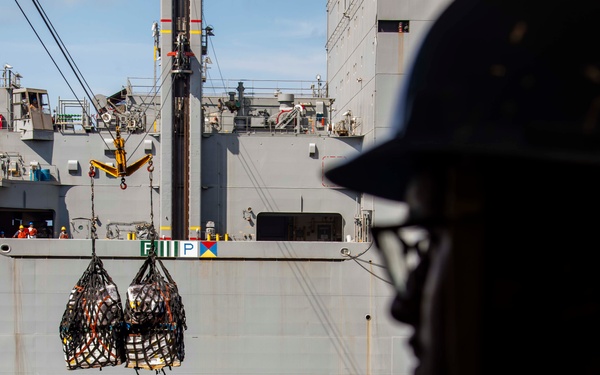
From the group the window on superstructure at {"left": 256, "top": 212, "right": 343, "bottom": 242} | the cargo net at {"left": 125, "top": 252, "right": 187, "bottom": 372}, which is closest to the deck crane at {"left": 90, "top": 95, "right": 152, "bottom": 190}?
the cargo net at {"left": 125, "top": 252, "right": 187, "bottom": 372}

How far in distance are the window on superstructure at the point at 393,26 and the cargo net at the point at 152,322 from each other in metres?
7.96

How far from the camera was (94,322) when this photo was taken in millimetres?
8578

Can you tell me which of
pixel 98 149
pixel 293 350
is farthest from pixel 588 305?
pixel 98 149

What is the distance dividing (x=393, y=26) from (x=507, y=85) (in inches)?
551

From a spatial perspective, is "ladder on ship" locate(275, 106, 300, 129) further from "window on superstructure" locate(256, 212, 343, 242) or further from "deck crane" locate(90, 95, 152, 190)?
"deck crane" locate(90, 95, 152, 190)

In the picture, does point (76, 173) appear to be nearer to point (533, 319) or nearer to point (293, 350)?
point (293, 350)

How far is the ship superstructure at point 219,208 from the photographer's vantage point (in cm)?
1311

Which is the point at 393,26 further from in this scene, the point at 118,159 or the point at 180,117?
the point at 118,159

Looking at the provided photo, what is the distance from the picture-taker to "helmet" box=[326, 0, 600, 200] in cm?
100

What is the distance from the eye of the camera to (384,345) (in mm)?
13383

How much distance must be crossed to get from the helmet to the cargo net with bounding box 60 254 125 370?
8.02 metres

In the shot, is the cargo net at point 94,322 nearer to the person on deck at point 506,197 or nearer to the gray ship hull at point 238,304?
the gray ship hull at point 238,304

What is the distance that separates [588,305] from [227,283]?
12383 millimetres

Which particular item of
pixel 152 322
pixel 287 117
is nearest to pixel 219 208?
pixel 287 117
